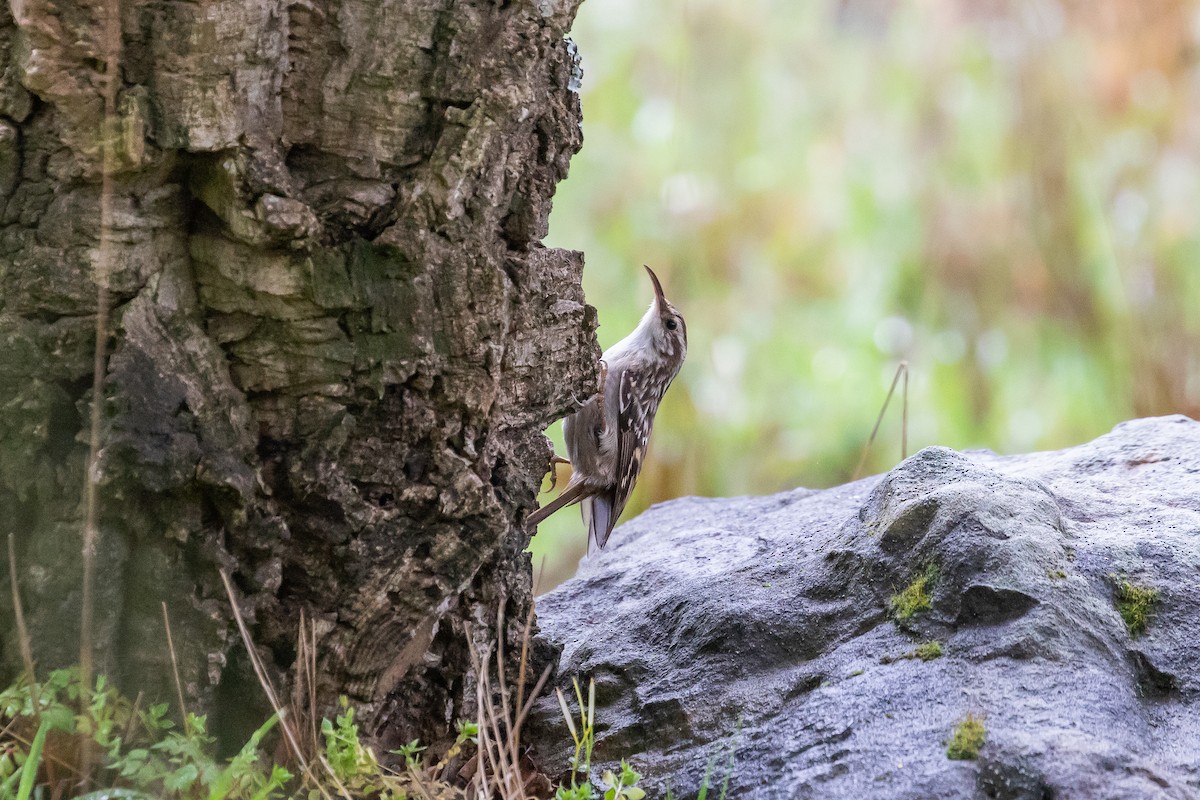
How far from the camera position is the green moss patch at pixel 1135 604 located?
2443mm

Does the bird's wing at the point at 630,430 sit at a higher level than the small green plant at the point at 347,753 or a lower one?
higher

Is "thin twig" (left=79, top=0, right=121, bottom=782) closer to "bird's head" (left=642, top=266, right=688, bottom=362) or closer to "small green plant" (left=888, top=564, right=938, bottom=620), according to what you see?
"small green plant" (left=888, top=564, right=938, bottom=620)

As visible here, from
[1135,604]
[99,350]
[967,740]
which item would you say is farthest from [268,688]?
[1135,604]

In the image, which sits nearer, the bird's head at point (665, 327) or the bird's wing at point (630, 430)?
the bird's wing at point (630, 430)

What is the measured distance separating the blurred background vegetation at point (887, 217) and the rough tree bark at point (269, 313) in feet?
12.5

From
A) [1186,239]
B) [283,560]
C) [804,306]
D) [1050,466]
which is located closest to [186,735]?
[283,560]

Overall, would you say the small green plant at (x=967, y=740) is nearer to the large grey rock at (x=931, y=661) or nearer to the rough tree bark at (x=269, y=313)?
the large grey rock at (x=931, y=661)

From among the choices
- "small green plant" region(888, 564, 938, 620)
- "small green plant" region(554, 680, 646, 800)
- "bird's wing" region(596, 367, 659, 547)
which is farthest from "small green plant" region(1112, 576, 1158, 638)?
"bird's wing" region(596, 367, 659, 547)

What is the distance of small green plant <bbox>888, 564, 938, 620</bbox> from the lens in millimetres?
2480

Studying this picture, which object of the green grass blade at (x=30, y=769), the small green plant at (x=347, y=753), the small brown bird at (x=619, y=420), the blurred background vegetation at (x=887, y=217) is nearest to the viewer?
the green grass blade at (x=30, y=769)

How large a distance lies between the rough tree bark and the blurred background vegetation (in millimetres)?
3805

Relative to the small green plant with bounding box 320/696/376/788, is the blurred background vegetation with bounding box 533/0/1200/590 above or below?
above

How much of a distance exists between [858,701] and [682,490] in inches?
155

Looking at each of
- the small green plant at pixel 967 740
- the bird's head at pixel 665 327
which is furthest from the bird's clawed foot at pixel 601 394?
the small green plant at pixel 967 740
